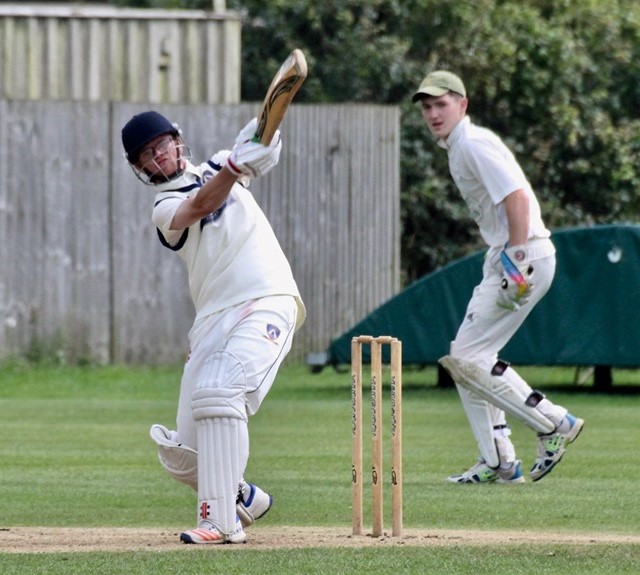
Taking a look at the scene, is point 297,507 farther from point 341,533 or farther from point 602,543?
point 602,543

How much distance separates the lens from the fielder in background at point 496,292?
28.8ft

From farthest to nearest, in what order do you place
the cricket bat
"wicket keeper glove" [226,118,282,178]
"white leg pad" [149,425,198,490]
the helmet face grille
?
"white leg pad" [149,425,198,490]
the helmet face grille
"wicket keeper glove" [226,118,282,178]
the cricket bat

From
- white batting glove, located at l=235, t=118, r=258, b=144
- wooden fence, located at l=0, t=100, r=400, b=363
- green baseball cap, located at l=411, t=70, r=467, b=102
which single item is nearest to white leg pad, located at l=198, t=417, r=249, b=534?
white batting glove, located at l=235, t=118, r=258, b=144

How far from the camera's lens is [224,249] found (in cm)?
673

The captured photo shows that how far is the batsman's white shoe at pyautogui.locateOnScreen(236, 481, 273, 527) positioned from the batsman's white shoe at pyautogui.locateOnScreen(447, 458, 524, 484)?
2141 millimetres

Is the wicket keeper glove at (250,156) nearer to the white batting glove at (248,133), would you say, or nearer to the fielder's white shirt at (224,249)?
the white batting glove at (248,133)

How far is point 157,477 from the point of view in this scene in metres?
9.41

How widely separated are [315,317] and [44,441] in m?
6.86

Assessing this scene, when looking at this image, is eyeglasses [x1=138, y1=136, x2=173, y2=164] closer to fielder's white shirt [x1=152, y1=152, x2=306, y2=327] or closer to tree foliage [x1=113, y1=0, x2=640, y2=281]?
fielder's white shirt [x1=152, y1=152, x2=306, y2=327]

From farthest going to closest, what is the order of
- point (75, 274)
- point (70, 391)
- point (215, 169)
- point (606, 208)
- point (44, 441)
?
point (606, 208) → point (75, 274) → point (70, 391) → point (44, 441) → point (215, 169)

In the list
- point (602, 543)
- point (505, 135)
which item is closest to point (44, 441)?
point (602, 543)

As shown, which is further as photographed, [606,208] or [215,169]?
[606,208]

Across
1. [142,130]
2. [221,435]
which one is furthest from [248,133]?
[221,435]

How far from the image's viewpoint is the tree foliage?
1991 centimetres
